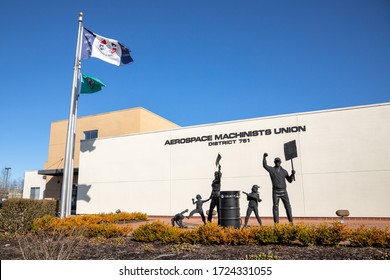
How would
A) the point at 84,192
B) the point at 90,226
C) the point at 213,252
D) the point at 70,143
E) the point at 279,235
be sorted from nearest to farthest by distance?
the point at 213,252
the point at 279,235
the point at 90,226
the point at 70,143
the point at 84,192

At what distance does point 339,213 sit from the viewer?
15812 millimetres

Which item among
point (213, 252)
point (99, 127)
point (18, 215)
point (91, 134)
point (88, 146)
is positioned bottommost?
point (213, 252)

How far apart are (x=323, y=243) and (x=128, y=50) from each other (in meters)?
16.9

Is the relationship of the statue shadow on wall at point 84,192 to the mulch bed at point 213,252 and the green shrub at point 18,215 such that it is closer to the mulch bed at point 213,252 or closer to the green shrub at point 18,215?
the green shrub at point 18,215

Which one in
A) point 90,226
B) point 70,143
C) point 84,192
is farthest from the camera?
point 84,192

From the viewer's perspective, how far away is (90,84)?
20.7 m

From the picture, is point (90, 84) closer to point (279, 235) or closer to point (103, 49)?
point (103, 49)

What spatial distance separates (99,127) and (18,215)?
21774mm

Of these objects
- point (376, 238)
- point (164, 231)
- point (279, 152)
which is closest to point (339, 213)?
point (279, 152)

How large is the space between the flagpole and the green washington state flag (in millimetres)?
787

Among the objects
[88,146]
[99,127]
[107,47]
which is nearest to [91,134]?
[99,127]

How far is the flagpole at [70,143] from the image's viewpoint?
18016 mm

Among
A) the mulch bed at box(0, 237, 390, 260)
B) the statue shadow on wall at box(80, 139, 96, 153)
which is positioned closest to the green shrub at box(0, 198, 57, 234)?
the mulch bed at box(0, 237, 390, 260)

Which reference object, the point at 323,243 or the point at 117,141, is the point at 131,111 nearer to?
the point at 117,141
